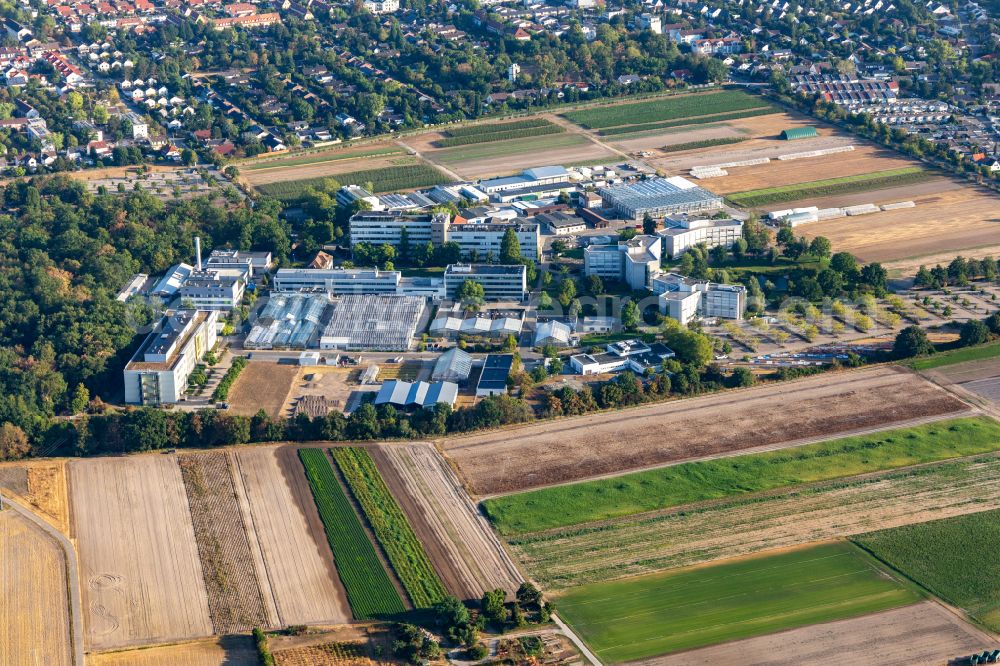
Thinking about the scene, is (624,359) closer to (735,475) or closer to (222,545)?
(735,475)

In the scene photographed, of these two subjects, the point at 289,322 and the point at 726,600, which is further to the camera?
the point at 289,322

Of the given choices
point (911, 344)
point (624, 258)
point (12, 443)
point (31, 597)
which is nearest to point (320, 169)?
point (624, 258)

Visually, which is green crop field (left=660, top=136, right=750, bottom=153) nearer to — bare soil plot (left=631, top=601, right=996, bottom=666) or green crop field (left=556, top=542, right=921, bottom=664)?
green crop field (left=556, top=542, right=921, bottom=664)

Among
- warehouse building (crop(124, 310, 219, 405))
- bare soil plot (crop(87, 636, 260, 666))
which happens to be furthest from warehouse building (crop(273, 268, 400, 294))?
bare soil plot (crop(87, 636, 260, 666))

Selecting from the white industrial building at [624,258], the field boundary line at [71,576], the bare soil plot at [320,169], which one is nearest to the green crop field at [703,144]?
the bare soil plot at [320,169]

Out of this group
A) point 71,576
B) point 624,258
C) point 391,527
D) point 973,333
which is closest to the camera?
point 71,576

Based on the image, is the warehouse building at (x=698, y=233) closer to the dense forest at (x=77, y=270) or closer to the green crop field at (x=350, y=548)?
the dense forest at (x=77, y=270)

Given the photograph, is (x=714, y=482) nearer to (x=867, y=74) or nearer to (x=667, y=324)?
(x=667, y=324)
